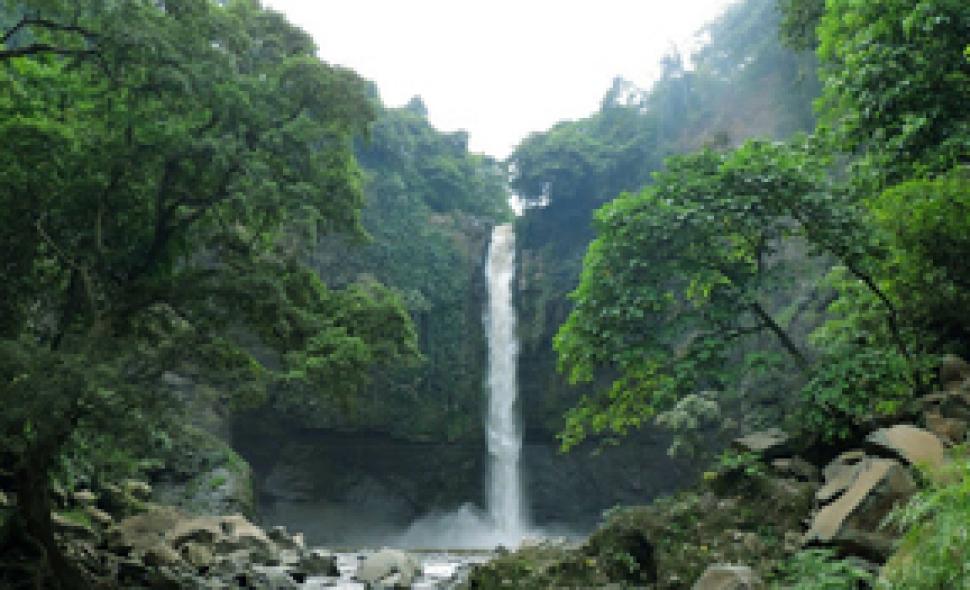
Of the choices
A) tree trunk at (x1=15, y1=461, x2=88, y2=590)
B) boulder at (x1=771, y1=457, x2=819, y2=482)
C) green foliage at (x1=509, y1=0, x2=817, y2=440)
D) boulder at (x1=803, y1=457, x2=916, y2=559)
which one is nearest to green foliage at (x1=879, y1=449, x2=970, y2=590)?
boulder at (x1=803, y1=457, x2=916, y2=559)

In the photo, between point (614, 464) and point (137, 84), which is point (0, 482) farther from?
point (614, 464)

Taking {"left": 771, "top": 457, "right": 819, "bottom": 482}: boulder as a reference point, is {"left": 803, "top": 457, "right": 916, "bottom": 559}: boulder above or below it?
below

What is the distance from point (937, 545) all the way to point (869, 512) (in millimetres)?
1836

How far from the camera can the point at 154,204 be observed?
916cm

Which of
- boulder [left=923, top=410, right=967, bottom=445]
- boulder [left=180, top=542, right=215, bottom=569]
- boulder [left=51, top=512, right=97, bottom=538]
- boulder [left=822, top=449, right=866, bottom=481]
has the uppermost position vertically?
boulder [left=923, top=410, right=967, bottom=445]

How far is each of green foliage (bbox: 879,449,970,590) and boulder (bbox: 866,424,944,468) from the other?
1496 millimetres

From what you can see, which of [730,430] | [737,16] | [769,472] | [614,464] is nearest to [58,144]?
[769,472]

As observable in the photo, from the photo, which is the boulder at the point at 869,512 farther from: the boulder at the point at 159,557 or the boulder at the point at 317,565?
the boulder at the point at 317,565

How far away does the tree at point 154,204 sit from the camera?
7293 mm

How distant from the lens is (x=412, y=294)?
31.2m

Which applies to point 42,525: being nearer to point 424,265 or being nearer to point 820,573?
point 820,573

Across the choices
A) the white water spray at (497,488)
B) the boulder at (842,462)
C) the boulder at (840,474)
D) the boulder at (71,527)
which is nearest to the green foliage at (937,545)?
the boulder at (840,474)

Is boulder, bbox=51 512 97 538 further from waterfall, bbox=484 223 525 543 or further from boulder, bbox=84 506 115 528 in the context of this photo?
waterfall, bbox=484 223 525 543

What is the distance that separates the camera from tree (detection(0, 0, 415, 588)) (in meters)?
7.29
